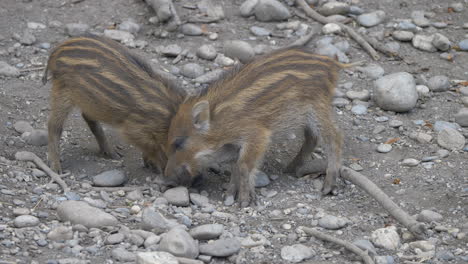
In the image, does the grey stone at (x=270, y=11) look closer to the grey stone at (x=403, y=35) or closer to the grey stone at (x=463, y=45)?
the grey stone at (x=403, y=35)

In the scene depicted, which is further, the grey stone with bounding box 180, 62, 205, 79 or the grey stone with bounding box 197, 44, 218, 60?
the grey stone with bounding box 197, 44, 218, 60

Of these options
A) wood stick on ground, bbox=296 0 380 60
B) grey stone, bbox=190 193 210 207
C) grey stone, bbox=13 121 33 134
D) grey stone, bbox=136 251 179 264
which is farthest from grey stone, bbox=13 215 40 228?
wood stick on ground, bbox=296 0 380 60

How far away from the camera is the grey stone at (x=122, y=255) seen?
5.04 meters

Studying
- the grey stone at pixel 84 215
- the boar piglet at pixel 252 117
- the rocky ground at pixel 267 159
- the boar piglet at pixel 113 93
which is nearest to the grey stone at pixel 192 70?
the rocky ground at pixel 267 159

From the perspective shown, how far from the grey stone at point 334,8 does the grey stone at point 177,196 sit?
3929 millimetres

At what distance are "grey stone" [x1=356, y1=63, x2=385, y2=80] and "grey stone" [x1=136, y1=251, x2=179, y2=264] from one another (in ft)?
14.3

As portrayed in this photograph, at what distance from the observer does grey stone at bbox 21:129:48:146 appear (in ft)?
24.9

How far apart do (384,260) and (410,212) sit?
1013 mm

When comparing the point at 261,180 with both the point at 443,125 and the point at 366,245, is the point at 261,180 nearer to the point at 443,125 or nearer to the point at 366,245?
the point at 366,245

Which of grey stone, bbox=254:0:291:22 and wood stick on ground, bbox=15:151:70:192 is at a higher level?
grey stone, bbox=254:0:291:22

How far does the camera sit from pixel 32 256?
4.96 metres

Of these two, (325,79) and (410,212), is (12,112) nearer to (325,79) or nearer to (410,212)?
(325,79)

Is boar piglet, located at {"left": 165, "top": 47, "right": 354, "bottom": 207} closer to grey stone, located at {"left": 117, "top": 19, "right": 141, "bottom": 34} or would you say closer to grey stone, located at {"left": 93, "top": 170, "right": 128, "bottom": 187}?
grey stone, located at {"left": 93, "top": 170, "right": 128, "bottom": 187}

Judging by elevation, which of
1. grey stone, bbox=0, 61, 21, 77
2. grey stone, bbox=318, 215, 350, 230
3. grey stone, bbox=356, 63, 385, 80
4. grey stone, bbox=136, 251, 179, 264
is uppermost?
grey stone, bbox=136, 251, 179, 264
